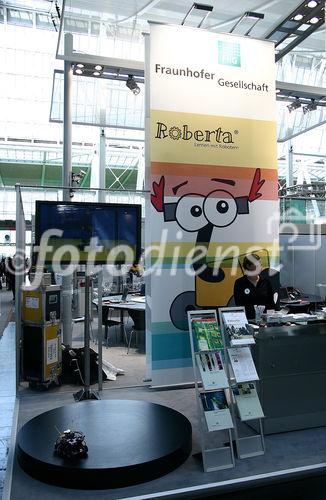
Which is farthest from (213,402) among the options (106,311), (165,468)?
(106,311)

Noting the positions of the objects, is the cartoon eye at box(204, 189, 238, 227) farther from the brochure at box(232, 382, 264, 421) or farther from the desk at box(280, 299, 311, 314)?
the desk at box(280, 299, 311, 314)

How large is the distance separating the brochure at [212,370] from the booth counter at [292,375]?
0.54 m

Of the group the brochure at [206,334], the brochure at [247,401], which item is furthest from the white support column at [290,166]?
the brochure at [247,401]

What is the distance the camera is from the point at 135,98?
13000 millimetres

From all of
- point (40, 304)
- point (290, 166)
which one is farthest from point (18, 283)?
point (290, 166)

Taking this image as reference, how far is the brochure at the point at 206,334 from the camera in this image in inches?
135

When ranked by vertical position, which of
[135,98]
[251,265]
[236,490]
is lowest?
[236,490]

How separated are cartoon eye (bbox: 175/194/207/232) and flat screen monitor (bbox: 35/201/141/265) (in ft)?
2.56

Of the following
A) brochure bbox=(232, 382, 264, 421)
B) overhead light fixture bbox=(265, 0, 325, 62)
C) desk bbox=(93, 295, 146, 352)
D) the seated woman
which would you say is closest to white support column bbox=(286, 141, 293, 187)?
overhead light fixture bbox=(265, 0, 325, 62)

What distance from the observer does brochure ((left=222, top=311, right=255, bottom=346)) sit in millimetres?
3460

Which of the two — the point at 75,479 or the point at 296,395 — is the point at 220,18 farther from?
the point at 75,479

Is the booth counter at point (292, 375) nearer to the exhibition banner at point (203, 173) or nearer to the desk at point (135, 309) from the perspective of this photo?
the exhibition banner at point (203, 173)

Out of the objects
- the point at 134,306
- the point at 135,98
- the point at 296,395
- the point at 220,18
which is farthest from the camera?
the point at 135,98

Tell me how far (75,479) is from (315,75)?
1371 centimetres
